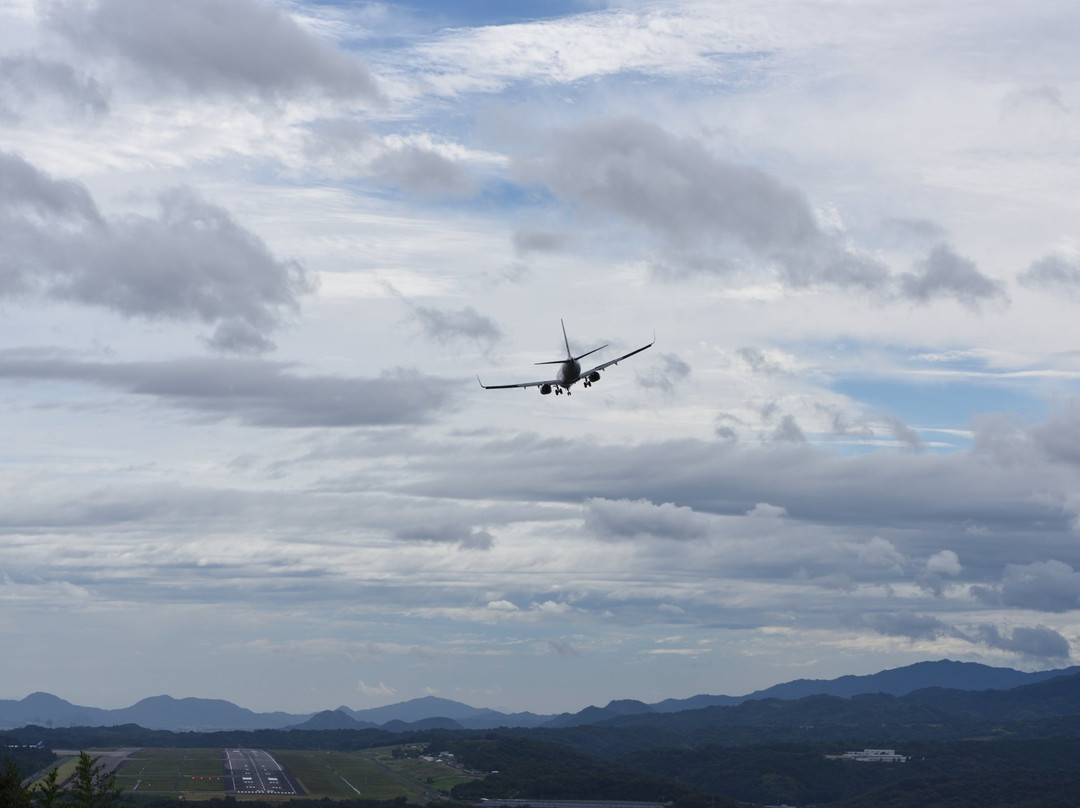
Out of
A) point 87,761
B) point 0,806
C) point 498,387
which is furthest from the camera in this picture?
point 87,761

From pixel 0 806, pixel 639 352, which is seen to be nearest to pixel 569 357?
pixel 639 352

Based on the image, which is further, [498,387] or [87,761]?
[87,761]

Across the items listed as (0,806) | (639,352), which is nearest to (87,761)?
(0,806)

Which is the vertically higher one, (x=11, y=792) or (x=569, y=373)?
(x=569, y=373)

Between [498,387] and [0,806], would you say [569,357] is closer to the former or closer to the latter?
[498,387]

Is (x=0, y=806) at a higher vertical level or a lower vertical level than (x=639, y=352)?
lower

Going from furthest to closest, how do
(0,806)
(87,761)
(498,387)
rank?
1. (87,761)
2. (0,806)
3. (498,387)

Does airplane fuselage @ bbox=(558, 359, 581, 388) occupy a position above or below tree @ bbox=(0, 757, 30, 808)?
above

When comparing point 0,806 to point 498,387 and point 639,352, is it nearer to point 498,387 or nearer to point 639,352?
point 498,387

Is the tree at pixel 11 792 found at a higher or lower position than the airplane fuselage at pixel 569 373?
lower
